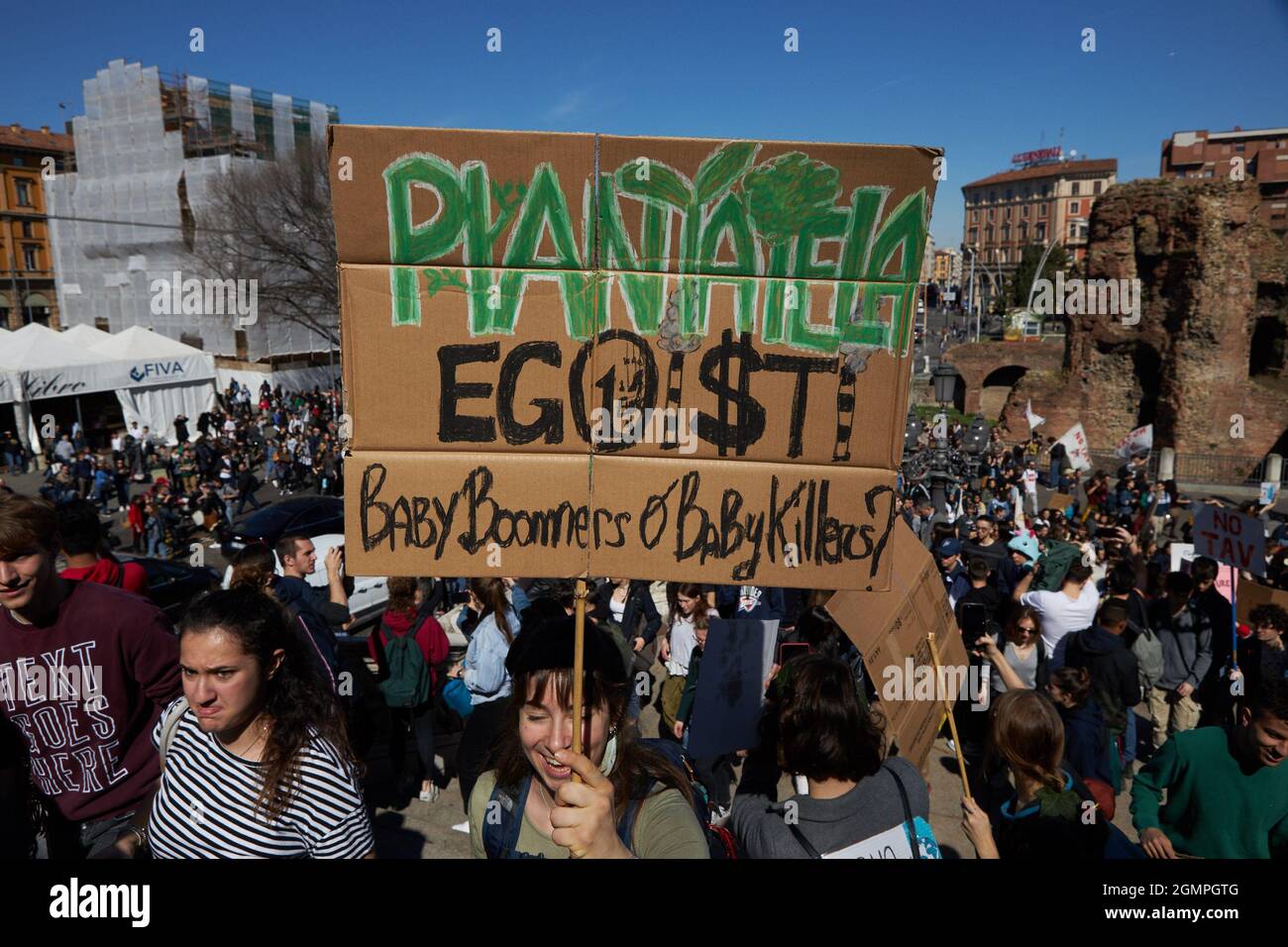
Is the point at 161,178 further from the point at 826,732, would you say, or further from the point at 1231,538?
the point at 826,732

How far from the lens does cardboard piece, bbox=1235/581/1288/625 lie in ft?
21.7

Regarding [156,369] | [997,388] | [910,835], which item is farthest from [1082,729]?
[997,388]

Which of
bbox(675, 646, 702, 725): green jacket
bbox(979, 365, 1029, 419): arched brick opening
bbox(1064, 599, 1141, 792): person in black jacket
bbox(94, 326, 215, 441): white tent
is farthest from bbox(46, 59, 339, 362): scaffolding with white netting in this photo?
Result: bbox(1064, 599, 1141, 792): person in black jacket

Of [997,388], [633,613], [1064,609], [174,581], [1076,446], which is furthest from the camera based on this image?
[997,388]

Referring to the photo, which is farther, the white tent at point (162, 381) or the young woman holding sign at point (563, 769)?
the white tent at point (162, 381)

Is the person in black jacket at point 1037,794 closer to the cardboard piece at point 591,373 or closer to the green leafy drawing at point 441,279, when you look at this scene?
the cardboard piece at point 591,373

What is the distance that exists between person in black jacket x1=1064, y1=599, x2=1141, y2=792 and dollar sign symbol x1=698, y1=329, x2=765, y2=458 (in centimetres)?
328

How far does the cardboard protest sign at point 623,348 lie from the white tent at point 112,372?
2408cm

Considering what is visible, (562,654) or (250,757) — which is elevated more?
(562,654)

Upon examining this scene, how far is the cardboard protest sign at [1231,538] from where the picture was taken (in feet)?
18.9

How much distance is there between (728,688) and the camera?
4004mm

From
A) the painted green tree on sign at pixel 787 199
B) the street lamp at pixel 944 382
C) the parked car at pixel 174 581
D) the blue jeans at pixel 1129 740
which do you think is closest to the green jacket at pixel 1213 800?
the painted green tree on sign at pixel 787 199

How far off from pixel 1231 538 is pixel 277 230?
33.1m

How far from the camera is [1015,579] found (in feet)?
22.9
